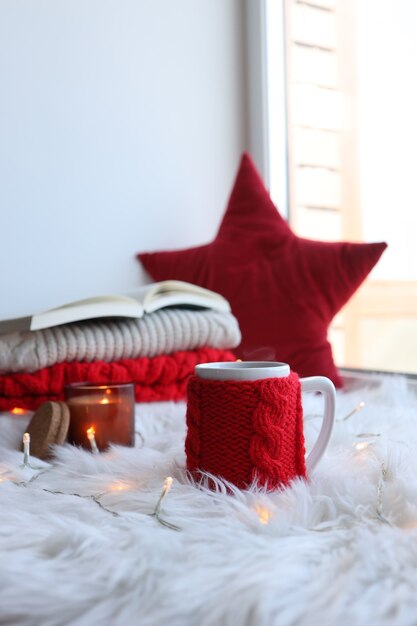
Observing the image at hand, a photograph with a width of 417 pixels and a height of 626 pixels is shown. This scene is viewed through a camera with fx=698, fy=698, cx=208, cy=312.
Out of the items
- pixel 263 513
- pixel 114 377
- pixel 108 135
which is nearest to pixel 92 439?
pixel 114 377

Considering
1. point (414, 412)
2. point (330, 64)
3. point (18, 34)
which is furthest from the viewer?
point (330, 64)

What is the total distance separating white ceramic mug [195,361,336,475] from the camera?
62 centimetres

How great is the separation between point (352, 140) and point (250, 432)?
4.26 ft

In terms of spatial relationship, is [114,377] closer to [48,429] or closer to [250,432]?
[48,429]

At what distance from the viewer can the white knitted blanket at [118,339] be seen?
103 centimetres

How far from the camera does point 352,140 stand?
5.74 ft

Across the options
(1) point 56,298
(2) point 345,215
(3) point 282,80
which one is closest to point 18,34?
(1) point 56,298

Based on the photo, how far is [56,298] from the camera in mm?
1675

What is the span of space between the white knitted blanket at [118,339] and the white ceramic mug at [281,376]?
0.43 metres

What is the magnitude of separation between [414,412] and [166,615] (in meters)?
0.67

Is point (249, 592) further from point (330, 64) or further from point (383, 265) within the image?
point (330, 64)

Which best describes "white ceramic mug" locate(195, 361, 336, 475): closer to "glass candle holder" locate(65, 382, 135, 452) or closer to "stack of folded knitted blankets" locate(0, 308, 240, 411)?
"glass candle holder" locate(65, 382, 135, 452)

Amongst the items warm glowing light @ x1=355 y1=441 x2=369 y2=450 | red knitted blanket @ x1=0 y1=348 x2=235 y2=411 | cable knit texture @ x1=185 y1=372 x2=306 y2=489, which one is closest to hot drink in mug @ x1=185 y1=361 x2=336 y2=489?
cable knit texture @ x1=185 y1=372 x2=306 y2=489

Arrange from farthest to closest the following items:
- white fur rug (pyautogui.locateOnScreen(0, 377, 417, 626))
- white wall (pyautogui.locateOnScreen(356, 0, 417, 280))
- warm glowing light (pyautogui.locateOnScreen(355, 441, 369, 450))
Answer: white wall (pyautogui.locateOnScreen(356, 0, 417, 280)), warm glowing light (pyautogui.locateOnScreen(355, 441, 369, 450)), white fur rug (pyautogui.locateOnScreen(0, 377, 417, 626))
